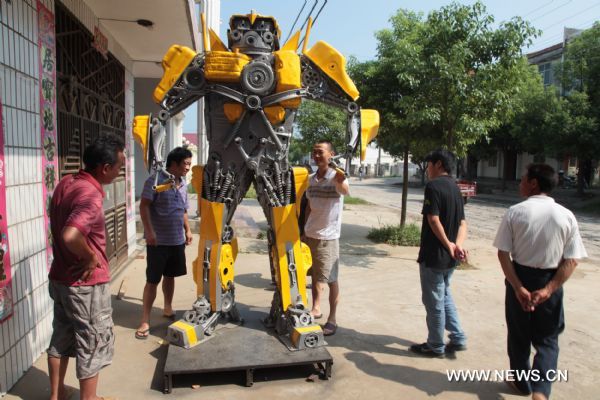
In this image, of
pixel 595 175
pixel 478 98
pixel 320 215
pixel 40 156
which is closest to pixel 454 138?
pixel 478 98

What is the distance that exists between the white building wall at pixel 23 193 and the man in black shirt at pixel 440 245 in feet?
9.92

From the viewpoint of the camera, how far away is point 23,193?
3.11 m

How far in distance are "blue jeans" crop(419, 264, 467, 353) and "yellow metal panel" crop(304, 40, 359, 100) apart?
1635 mm

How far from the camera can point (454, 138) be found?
7012 millimetres

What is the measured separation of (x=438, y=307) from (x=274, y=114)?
6.78 ft

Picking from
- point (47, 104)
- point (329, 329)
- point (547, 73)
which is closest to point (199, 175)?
point (47, 104)

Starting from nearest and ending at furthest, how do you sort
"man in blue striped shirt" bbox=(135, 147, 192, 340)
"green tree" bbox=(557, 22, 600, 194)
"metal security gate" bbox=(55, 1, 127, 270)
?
1. "man in blue striped shirt" bbox=(135, 147, 192, 340)
2. "metal security gate" bbox=(55, 1, 127, 270)
3. "green tree" bbox=(557, 22, 600, 194)

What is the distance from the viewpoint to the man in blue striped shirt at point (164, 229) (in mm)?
3871

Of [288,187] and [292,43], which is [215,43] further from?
[288,187]

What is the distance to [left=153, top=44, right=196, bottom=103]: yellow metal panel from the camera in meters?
3.49

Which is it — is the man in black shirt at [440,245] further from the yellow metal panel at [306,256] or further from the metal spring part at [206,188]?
the metal spring part at [206,188]

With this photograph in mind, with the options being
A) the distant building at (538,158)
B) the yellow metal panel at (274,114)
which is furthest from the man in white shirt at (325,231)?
the distant building at (538,158)

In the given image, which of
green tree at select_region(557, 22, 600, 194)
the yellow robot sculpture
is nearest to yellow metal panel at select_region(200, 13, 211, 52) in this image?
the yellow robot sculpture

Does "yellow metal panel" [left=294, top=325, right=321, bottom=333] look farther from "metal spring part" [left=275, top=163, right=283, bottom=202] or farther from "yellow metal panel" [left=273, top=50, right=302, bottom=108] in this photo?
"yellow metal panel" [left=273, top=50, right=302, bottom=108]
